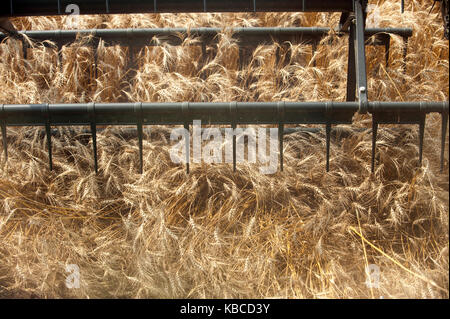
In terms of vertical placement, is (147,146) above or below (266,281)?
above

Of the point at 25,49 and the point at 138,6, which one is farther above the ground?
the point at 138,6

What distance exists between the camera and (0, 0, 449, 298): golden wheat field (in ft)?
6.58

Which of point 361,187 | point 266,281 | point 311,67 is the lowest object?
point 266,281

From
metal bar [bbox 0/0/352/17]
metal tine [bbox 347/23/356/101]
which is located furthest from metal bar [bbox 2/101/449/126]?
metal bar [bbox 0/0/352/17]

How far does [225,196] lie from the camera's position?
246 centimetres

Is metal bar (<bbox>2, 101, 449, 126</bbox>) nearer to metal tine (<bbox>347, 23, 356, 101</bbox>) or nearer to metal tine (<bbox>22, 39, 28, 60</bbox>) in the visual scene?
metal tine (<bbox>347, 23, 356, 101</bbox>)

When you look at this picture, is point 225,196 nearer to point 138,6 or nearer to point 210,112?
point 210,112

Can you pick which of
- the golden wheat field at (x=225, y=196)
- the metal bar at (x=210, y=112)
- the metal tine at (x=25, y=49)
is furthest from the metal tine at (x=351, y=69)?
the metal tine at (x=25, y=49)

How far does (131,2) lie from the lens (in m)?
1.91

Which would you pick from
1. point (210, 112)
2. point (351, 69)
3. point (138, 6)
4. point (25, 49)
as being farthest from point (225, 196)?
point (25, 49)

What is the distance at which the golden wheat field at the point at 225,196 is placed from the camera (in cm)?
201
